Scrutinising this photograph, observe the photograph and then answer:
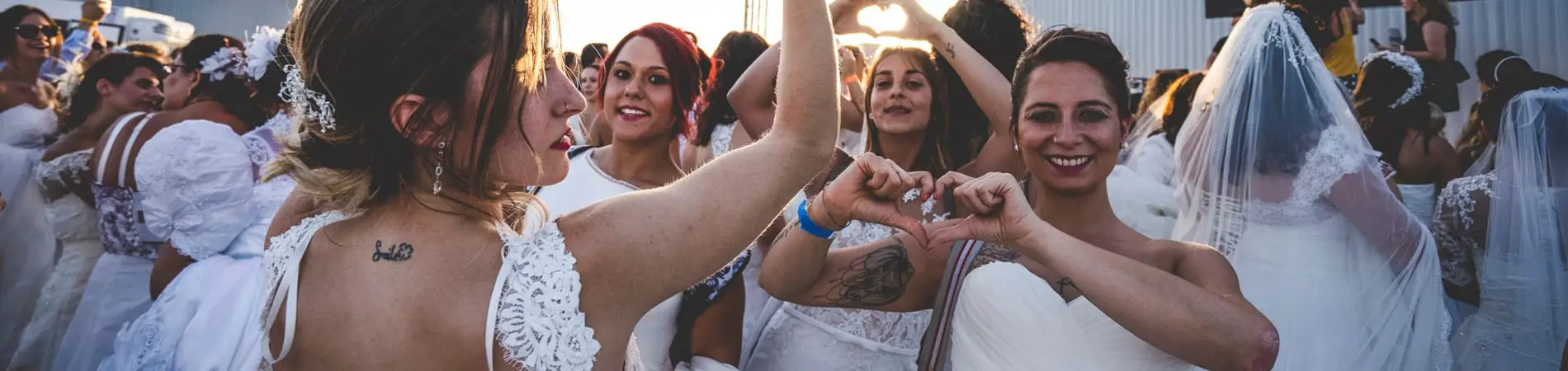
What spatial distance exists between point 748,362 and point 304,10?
6.63 ft

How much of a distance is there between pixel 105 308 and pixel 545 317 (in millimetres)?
4660

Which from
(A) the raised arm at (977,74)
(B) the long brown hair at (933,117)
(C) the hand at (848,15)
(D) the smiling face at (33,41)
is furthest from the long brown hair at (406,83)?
(D) the smiling face at (33,41)

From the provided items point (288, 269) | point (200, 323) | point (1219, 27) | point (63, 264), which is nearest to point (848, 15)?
point (288, 269)

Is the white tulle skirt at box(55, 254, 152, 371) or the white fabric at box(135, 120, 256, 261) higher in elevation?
the white fabric at box(135, 120, 256, 261)

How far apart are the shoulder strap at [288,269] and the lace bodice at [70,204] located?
16.4ft

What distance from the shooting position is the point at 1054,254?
6.25ft

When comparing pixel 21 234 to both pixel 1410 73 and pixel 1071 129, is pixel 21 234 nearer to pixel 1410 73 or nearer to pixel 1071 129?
pixel 1071 129

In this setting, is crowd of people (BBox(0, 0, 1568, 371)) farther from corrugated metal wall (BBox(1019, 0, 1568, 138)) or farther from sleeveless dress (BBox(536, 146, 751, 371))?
corrugated metal wall (BBox(1019, 0, 1568, 138))

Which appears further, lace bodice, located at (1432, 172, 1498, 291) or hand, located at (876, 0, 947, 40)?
lace bodice, located at (1432, 172, 1498, 291)

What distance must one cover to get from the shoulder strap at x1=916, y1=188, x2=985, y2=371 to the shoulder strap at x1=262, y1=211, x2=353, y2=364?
Result: 1331 mm

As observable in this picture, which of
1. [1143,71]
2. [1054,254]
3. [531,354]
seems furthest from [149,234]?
[1143,71]

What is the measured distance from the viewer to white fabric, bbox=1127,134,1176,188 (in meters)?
4.71

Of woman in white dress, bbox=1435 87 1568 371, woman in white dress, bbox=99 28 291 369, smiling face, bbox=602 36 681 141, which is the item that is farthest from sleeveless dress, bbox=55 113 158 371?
woman in white dress, bbox=1435 87 1568 371

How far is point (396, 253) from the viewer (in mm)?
1329
